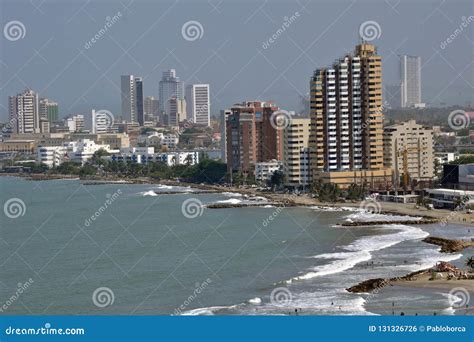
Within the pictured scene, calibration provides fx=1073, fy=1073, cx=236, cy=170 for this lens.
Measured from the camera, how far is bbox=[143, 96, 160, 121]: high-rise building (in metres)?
40.2

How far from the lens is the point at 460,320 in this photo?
2.43 meters

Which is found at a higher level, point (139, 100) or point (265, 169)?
point (139, 100)

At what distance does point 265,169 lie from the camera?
59.9ft

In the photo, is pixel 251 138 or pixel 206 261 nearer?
pixel 206 261

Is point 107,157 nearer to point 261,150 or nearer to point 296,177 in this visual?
point 261,150

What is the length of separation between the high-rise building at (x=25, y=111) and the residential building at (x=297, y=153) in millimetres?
17629

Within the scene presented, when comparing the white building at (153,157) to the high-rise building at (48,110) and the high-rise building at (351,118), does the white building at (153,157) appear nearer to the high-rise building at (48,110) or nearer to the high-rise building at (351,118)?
the high-rise building at (351,118)

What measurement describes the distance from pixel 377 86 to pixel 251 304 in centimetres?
932

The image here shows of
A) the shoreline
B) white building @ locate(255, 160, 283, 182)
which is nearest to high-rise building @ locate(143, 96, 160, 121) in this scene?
the shoreline

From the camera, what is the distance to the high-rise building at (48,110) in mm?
34875

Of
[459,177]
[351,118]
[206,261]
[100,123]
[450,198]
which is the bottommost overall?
[206,261]

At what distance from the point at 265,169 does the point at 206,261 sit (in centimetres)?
1039

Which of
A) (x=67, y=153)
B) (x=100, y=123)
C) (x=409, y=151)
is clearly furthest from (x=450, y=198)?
(x=100, y=123)

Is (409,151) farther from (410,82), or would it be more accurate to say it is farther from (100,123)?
(100,123)
